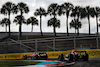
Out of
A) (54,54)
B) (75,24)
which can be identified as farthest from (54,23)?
(54,54)

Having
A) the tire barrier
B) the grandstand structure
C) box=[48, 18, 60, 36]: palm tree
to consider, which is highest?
box=[48, 18, 60, 36]: palm tree

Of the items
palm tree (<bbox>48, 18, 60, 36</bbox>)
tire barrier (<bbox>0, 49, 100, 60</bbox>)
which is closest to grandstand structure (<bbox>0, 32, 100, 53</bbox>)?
tire barrier (<bbox>0, 49, 100, 60</bbox>)

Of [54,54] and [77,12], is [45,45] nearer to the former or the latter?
[54,54]

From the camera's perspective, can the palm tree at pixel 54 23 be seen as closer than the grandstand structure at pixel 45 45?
No

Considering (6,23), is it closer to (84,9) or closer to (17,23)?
(17,23)

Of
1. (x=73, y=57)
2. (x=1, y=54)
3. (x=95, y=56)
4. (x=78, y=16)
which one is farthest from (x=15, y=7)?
(x=73, y=57)

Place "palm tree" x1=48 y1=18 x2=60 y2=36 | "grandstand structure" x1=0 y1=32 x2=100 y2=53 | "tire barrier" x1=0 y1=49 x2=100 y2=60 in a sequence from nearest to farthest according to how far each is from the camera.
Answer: "tire barrier" x1=0 y1=49 x2=100 y2=60, "grandstand structure" x1=0 y1=32 x2=100 y2=53, "palm tree" x1=48 y1=18 x2=60 y2=36

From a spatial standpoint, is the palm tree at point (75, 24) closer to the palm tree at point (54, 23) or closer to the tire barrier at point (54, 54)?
the palm tree at point (54, 23)

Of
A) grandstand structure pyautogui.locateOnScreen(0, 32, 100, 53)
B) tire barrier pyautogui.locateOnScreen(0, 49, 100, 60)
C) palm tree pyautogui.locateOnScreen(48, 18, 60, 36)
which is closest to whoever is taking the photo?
tire barrier pyautogui.locateOnScreen(0, 49, 100, 60)

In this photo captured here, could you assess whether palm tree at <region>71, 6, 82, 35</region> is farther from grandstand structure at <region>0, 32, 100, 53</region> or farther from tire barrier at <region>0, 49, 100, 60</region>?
tire barrier at <region>0, 49, 100, 60</region>

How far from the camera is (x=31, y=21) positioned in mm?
63594

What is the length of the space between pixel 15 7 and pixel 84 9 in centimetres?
2420

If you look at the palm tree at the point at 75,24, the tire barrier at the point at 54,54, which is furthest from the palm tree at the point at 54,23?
the tire barrier at the point at 54,54

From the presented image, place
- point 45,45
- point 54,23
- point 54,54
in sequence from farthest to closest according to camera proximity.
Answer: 1. point 54,23
2. point 45,45
3. point 54,54
